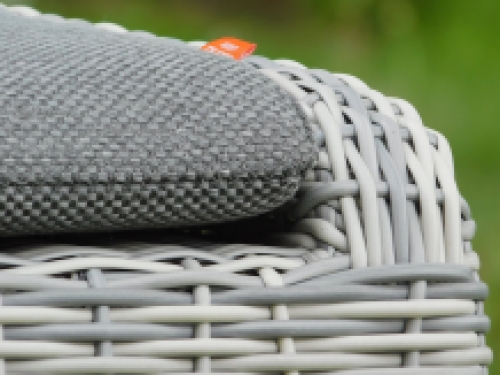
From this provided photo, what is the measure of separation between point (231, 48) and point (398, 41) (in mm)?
1761

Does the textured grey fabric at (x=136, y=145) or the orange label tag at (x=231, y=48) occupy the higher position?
the orange label tag at (x=231, y=48)

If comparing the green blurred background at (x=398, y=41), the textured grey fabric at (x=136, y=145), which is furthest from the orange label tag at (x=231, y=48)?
the green blurred background at (x=398, y=41)

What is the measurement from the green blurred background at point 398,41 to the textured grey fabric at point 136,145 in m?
1.41

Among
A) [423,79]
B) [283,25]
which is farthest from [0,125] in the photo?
[283,25]

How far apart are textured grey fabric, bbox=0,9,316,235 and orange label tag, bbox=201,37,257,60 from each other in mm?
208

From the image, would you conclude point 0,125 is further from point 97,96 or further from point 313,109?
point 313,109

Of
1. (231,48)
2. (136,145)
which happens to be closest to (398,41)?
(231,48)

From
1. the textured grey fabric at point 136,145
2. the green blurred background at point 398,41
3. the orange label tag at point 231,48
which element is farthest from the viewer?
the green blurred background at point 398,41

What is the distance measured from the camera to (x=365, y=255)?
2.00 feet

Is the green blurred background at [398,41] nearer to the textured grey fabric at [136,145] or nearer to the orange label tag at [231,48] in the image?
the orange label tag at [231,48]

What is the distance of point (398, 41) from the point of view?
8.32 feet

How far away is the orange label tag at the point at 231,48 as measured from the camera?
84cm

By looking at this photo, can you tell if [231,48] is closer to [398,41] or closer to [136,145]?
[136,145]

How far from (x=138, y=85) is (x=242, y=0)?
2.30 meters
